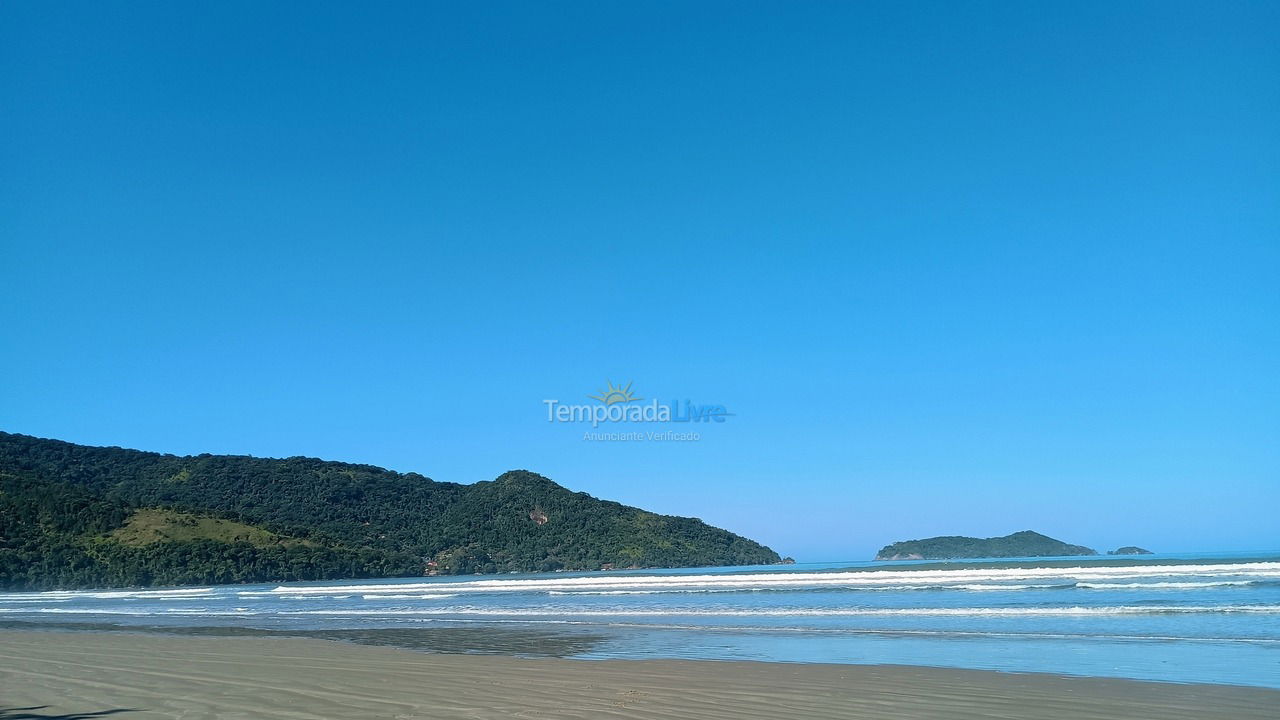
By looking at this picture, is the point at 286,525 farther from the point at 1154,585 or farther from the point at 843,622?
the point at 1154,585

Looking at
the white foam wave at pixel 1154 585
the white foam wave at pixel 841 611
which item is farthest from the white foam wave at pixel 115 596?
the white foam wave at pixel 1154 585

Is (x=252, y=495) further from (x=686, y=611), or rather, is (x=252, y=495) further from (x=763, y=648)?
(x=763, y=648)

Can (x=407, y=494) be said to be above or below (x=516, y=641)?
above

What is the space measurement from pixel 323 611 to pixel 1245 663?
28501mm

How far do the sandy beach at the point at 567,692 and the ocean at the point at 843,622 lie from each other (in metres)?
1.57

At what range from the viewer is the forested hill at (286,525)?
224 feet

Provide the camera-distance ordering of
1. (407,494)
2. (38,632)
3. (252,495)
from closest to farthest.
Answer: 1. (38,632)
2. (252,495)
3. (407,494)

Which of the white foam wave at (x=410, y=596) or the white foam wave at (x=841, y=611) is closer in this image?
the white foam wave at (x=841, y=611)

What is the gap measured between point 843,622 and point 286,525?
268 feet

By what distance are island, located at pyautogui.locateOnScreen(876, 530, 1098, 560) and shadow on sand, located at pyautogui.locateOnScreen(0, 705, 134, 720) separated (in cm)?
11842

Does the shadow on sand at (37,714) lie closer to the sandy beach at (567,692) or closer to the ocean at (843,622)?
the sandy beach at (567,692)

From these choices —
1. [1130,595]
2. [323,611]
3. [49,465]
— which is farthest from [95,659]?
[49,465]

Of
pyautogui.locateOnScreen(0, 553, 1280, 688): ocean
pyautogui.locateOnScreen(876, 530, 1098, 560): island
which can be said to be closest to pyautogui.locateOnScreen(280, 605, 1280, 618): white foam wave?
pyautogui.locateOnScreen(0, 553, 1280, 688): ocean

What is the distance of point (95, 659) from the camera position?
1580 cm
